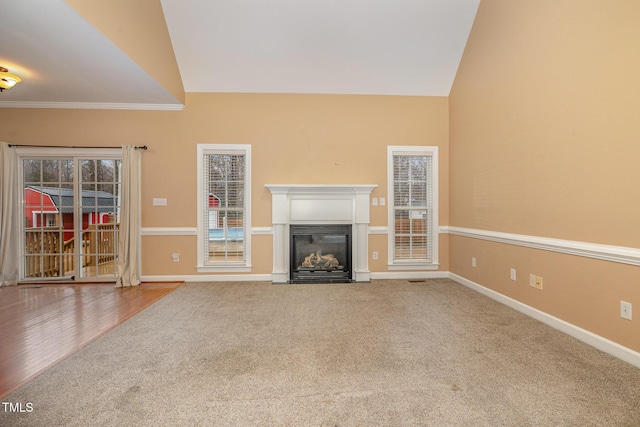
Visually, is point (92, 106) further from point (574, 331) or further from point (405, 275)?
point (574, 331)

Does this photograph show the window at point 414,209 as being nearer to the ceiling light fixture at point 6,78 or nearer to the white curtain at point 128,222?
the white curtain at point 128,222

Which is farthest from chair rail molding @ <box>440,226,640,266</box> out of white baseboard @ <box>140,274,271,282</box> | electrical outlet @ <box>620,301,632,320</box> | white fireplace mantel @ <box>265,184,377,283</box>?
white baseboard @ <box>140,274,271,282</box>

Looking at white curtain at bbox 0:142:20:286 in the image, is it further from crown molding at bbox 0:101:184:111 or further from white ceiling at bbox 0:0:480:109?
white ceiling at bbox 0:0:480:109

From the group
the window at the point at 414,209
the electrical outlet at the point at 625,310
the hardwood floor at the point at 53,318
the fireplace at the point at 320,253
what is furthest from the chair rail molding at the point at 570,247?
the hardwood floor at the point at 53,318

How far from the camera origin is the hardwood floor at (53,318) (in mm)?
2359

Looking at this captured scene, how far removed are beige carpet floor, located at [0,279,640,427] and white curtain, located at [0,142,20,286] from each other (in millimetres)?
3085

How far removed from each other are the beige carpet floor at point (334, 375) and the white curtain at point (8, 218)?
309 centimetres

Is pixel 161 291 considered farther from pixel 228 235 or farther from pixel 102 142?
pixel 102 142

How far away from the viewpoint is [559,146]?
113 inches

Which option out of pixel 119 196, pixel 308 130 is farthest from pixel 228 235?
pixel 308 130

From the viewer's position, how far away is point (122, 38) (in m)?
3.20

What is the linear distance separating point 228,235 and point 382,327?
9.99 ft

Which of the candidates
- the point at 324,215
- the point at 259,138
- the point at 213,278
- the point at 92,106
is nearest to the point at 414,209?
the point at 324,215

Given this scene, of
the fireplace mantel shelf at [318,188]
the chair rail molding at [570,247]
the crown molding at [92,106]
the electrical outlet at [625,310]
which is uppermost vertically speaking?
the crown molding at [92,106]
